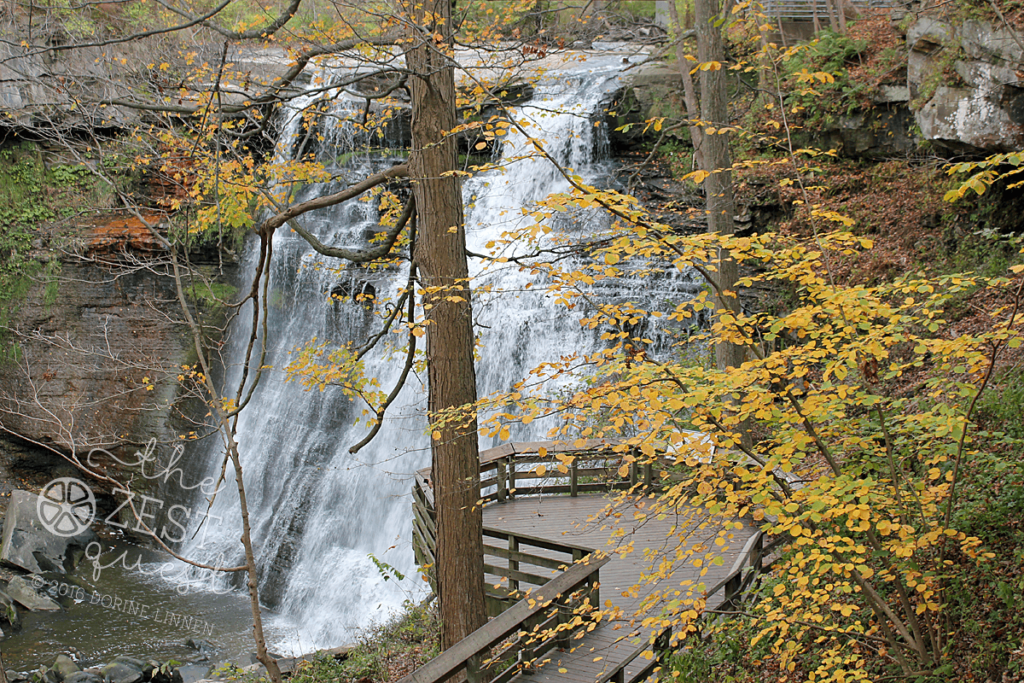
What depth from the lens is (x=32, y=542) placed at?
47.5 feet

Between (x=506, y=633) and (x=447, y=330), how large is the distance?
2557 mm

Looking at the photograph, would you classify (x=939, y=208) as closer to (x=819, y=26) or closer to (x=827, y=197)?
(x=827, y=197)

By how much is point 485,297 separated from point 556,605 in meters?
7.60

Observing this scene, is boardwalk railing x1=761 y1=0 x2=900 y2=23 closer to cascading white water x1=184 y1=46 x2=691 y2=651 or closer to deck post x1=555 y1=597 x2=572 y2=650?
cascading white water x1=184 y1=46 x2=691 y2=651

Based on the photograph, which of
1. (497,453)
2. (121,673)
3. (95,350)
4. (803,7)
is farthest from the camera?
(803,7)

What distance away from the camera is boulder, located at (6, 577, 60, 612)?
13.0 metres

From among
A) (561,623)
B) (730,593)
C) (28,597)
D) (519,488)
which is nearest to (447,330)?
(561,623)

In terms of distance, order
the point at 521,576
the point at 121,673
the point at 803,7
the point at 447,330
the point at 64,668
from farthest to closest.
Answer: the point at 803,7 < the point at 64,668 < the point at 121,673 < the point at 521,576 < the point at 447,330

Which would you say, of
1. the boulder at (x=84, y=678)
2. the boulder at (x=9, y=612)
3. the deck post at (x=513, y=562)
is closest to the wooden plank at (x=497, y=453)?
the deck post at (x=513, y=562)

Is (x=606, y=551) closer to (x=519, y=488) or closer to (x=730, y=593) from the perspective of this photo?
(x=730, y=593)

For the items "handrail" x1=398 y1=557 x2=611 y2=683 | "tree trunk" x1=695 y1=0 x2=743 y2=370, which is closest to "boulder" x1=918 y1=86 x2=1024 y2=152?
"tree trunk" x1=695 y1=0 x2=743 y2=370

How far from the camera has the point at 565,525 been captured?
30.3ft

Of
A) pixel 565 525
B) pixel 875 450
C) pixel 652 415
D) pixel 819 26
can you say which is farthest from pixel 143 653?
pixel 819 26

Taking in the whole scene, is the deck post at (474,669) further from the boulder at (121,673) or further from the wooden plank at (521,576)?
the boulder at (121,673)
